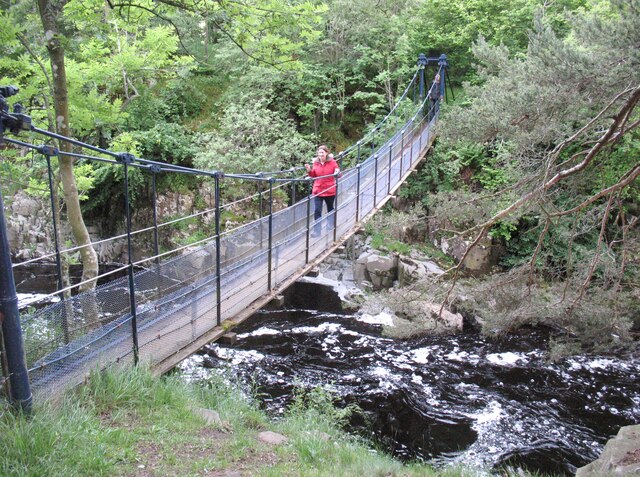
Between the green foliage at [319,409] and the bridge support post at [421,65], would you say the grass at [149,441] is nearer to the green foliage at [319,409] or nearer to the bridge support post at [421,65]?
the green foliage at [319,409]

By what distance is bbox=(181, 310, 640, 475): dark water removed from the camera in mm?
4668

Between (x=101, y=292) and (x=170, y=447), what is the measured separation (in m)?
0.98

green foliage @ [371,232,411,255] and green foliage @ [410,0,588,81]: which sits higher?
green foliage @ [410,0,588,81]

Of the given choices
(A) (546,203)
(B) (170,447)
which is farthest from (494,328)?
(B) (170,447)

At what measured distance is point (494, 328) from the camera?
566cm

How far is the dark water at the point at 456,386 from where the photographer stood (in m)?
4.67

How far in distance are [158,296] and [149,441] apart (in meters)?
1.29

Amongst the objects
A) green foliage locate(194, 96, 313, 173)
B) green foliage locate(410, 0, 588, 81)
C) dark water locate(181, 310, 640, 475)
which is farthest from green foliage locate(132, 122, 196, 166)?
green foliage locate(410, 0, 588, 81)

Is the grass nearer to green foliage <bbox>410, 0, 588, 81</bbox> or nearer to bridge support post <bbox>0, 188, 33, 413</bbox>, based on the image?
bridge support post <bbox>0, 188, 33, 413</bbox>

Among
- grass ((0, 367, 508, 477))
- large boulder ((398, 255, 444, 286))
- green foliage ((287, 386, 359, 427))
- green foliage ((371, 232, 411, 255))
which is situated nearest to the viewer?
grass ((0, 367, 508, 477))

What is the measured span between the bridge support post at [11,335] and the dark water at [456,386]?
10.5ft

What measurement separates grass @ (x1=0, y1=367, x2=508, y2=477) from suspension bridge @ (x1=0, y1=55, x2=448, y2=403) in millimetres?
166

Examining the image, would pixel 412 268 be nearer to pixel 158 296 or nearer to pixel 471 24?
pixel 158 296

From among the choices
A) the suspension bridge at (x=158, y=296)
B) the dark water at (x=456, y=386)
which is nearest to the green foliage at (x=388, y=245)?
the dark water at (x=456, y=386)
